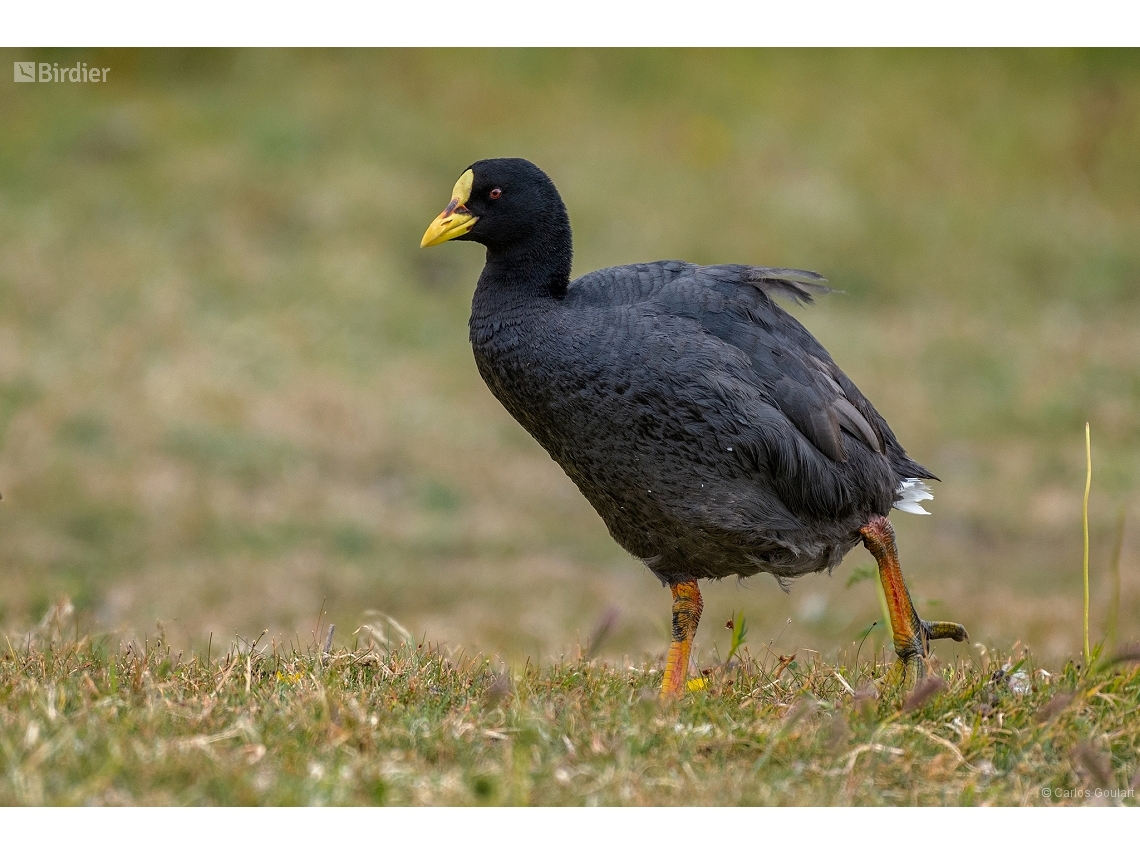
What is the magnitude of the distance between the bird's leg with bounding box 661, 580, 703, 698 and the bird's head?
1494mm

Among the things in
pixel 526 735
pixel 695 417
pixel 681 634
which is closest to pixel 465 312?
pixel 681 634

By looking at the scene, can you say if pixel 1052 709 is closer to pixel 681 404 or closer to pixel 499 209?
pixel 681 404

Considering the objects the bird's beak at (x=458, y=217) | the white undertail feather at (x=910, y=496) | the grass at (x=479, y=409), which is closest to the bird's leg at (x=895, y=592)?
the grass at (x=479, y=409)

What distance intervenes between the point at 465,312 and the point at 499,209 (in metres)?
9.30

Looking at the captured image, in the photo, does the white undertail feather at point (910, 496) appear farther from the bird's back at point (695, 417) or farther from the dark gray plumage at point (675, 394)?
the bird's back at point (695, 417)

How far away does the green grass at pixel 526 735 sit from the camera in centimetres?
353

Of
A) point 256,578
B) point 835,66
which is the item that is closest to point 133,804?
point 256,578

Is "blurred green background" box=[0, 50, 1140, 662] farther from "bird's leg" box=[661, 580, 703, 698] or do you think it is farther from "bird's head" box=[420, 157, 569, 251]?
"bird's head" box=[420, 157, 569, 251]

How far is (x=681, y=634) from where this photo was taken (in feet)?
16.9

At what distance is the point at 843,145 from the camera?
672 inches

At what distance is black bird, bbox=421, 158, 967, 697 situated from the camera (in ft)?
16.0

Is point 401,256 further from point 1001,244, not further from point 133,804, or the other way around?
point 133,804

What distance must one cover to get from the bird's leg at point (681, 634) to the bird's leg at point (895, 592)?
72 centimetres

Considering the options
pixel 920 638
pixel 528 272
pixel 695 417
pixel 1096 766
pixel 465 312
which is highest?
pixel 465 312
